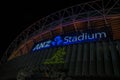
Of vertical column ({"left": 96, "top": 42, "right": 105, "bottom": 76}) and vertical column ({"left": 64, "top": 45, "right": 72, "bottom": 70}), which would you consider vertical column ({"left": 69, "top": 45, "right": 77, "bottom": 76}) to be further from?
vertical column ({"left": 96, "top": 42, "right": 105, "bottom": 76})

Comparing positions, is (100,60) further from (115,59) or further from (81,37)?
(81,37)

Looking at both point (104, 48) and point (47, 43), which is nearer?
point (104, 48)

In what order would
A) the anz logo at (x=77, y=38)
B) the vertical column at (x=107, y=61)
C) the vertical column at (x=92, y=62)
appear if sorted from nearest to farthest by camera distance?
1. the vertical column at (x=107, y=61)
2. the vertical column at (x=92, y=62)
3. the anz logo at (x=77, y=38)

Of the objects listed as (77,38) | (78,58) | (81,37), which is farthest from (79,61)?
(77,38)

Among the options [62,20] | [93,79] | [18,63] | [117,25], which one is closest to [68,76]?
[93,79]

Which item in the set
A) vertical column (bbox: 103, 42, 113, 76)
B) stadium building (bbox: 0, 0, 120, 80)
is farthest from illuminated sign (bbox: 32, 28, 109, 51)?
vertical column (bbox: 103, 42, 113, 76)

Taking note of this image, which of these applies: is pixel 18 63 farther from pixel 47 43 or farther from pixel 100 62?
pixel 100 62

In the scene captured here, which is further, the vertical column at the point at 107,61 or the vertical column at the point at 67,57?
the vertical column at the point at 67,57

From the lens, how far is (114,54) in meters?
18.5

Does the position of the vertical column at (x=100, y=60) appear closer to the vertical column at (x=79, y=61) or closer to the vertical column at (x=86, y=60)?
the vertical column at (x=86, y=60)

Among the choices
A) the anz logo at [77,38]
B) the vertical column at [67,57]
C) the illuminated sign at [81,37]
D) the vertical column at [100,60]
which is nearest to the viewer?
the vertical column at [100,60]

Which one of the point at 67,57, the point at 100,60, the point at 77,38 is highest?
the point at 77,38

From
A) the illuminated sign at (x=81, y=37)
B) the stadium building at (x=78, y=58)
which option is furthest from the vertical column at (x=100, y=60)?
the illuminated sign at (x=81, y=37)

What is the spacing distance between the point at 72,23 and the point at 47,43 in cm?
715
